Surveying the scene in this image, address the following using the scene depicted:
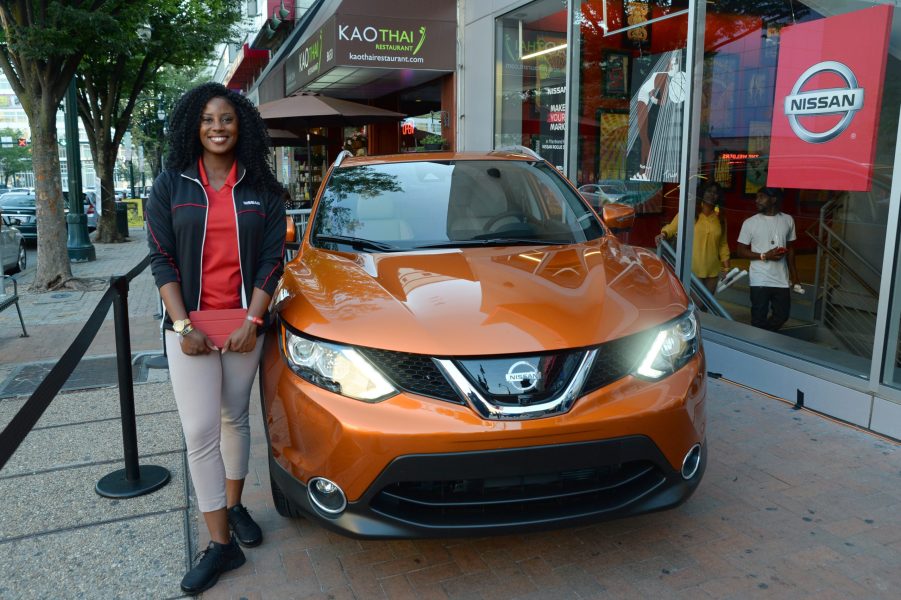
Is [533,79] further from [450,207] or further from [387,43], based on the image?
[450,207]

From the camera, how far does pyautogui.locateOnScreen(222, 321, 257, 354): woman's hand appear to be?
117 inches

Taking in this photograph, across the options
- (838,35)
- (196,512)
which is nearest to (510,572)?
(196,512)

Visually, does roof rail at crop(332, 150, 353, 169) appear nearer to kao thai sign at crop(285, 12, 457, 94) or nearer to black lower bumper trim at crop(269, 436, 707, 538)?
black lower bumper trim at crop(269, 436, 707, 538)

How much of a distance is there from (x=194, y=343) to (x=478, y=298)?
3.68 feet

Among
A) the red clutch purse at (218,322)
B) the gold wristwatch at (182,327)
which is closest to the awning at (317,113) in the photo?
the red clutch purse at (218,322)

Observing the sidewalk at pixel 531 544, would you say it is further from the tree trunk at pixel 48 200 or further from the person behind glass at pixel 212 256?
the tree trunk at pixel 48 200

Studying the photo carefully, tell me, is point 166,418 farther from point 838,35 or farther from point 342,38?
point 342,38

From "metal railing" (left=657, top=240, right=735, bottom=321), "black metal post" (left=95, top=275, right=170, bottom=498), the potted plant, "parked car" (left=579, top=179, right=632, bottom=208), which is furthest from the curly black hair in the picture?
the potted plant

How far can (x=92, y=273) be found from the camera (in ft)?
44.1

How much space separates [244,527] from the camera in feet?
11.2

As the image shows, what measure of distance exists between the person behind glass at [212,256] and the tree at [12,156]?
101310mm

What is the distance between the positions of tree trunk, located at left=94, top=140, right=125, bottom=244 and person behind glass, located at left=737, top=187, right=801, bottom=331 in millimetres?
17063

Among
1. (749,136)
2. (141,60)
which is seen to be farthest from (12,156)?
(749,136)

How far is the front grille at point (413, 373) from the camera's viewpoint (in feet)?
8.79
